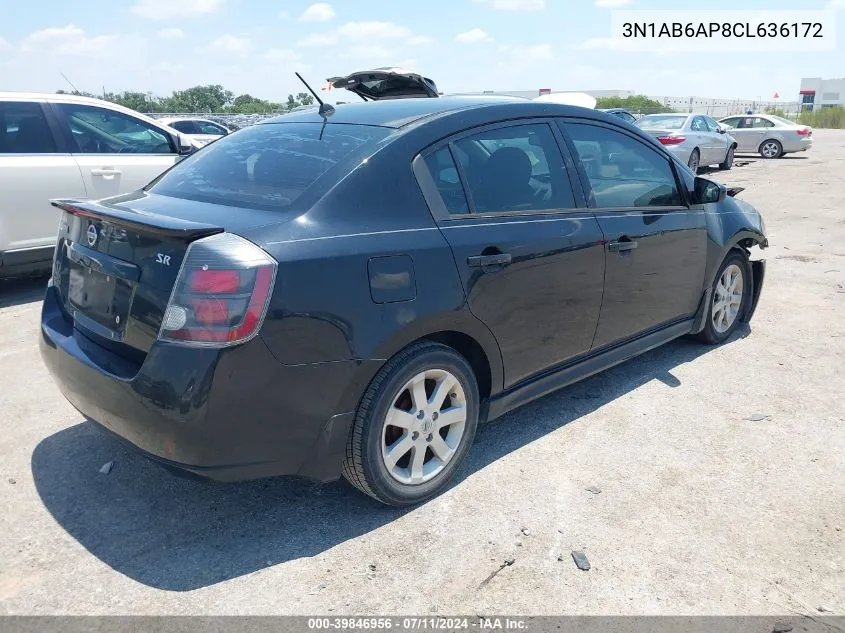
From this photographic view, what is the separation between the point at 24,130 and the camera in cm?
621

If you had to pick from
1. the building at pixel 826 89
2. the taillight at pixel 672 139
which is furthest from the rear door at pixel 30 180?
the building at pixel 826 89

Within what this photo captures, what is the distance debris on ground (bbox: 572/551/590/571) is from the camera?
2705 millimetres

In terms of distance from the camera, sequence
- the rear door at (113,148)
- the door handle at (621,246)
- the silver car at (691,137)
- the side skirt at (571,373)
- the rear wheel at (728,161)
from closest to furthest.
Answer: the side skirt at (571,373), the door handle at (621,246), the rear door at (113,148), the silver car at (691,137), the rear wheel at (728,161)

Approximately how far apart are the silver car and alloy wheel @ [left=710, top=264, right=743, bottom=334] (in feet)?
37.7

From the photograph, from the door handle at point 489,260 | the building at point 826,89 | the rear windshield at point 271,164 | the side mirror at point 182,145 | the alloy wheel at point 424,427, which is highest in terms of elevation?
the rear windshield at point 271,164

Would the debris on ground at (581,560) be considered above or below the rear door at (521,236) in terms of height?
below

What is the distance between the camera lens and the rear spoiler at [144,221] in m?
2.54

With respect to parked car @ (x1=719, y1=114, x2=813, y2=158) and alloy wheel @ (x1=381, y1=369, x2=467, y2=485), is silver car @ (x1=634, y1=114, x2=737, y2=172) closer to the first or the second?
parked car @ (x1=719, y1=114, x2=813, y2=158)

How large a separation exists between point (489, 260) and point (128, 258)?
1497mm

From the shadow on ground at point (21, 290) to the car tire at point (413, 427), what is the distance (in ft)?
15.7

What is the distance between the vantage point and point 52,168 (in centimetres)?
628

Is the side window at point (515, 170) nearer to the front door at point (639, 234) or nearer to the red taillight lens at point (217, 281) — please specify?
the front door at point (639, 234)

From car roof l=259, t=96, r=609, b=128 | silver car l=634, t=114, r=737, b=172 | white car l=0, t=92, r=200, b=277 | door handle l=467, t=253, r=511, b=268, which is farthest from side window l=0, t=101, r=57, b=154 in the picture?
silver car l=634, t=114, r=737, b=172

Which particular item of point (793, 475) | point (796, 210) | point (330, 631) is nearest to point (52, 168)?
point (330, 631)
